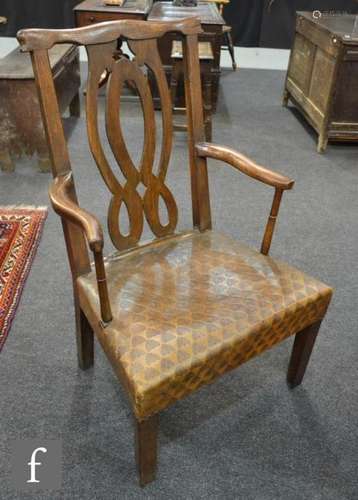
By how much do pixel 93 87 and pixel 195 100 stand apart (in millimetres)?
302

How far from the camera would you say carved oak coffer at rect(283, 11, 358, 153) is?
2.67 metres

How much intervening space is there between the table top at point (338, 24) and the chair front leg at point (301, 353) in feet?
6.93

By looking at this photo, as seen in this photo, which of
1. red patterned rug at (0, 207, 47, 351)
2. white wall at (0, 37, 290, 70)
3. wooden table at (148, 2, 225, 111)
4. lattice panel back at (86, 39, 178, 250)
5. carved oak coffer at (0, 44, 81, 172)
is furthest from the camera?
white wall at (0, 37, 290, 70)

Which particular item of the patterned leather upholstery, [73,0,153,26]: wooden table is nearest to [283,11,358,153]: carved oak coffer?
[73,0,153,26]: wooden table

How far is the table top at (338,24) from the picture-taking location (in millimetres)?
2652

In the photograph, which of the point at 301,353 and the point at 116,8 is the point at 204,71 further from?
the point at 301,353

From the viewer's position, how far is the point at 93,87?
106cm

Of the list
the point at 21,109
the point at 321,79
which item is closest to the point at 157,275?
the point at 21,109

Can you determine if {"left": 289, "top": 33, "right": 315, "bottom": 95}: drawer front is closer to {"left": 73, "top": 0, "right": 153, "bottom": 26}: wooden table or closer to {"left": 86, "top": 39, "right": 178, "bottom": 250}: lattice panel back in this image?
{"left": 73, "top": 0, "right": 153, "bottom": 26}: wooden table

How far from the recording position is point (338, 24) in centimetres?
301

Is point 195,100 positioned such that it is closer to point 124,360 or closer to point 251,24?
point 124,360

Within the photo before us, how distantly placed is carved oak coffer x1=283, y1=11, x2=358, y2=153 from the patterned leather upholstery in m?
2.00

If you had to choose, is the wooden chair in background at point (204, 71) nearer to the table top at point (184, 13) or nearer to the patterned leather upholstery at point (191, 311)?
the table top at point (184, 13)

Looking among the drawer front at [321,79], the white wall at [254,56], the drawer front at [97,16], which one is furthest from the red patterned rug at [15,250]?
the white wall at [254,56]
